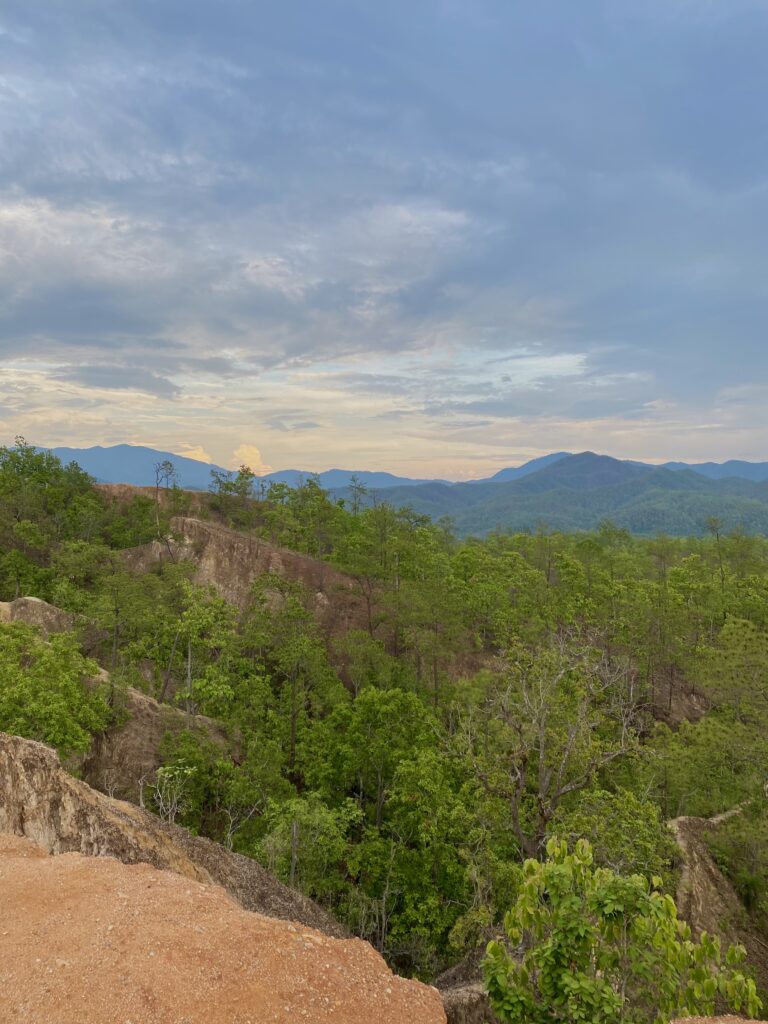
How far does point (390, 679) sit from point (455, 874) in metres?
16.0

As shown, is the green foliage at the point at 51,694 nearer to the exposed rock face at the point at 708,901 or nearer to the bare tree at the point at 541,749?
the bare tree at the point at 541,749

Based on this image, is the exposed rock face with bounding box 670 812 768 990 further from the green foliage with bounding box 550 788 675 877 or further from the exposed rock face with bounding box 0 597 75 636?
the exposed rock face with bounding box 0 597 75 636

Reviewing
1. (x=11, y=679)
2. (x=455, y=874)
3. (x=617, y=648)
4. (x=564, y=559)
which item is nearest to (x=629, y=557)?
(x=564, y=559)

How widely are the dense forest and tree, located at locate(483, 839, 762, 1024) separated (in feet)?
2.90

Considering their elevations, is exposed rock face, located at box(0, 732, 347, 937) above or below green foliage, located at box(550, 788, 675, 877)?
above

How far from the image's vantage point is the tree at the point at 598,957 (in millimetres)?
6441

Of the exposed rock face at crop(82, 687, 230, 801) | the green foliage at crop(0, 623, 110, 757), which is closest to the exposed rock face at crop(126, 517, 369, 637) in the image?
the exposed rock face at crop(82, 687, 230, 801)

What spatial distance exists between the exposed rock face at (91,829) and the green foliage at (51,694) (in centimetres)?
988

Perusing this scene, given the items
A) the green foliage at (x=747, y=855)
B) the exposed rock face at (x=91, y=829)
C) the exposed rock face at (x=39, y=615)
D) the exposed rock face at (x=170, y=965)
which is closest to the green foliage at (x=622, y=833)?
the green foliage at (x=747, y=855)

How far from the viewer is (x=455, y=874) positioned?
82.8 feet

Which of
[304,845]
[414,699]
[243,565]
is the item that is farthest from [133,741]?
[243,565]

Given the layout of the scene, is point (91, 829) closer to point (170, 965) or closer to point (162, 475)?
point (170, 965)

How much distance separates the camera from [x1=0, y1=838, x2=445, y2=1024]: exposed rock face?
8.09 m

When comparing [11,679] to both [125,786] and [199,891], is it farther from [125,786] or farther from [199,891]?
[199,891]
